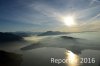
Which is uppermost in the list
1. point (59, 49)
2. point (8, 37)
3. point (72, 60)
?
point (8, 37)

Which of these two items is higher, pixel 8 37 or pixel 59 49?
pixel 8 37

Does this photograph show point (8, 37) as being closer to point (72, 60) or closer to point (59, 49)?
point (59, 49)

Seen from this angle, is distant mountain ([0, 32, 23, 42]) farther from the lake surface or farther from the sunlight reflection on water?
the sunlight reflection on water

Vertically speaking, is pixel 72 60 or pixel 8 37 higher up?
pixel 8 37

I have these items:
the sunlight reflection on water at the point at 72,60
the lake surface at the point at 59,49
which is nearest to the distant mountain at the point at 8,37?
the lake surface at the point at 59,49

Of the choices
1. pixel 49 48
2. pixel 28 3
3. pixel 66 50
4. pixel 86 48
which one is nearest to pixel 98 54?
pixel 86 48

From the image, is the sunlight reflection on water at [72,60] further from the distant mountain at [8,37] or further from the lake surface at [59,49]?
the distant mountain at [8,37]

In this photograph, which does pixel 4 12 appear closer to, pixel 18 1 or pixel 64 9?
pixel 18 1

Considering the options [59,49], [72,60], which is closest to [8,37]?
[59,49]

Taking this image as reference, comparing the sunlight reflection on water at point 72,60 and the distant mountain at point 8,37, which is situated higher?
the distant mountain at point 8,37

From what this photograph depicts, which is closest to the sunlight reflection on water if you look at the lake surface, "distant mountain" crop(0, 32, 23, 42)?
the lake surface

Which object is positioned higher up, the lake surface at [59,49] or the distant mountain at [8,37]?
the distant mountain at [8,37]
